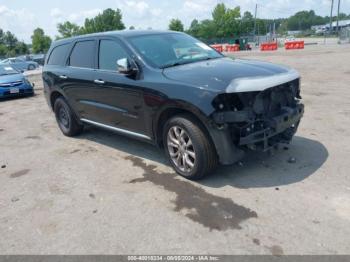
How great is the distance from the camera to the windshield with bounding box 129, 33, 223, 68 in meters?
4.93

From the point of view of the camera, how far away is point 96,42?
18.8ft

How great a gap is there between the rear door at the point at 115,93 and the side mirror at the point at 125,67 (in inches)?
5.2

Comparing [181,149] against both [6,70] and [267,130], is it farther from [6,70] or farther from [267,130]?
[6,70]

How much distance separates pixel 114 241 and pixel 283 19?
172561mm

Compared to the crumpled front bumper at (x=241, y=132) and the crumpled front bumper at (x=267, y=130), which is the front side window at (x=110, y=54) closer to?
the crumpled front bumper at (x=241, y=132)

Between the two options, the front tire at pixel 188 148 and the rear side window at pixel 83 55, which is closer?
the front tire at pixel 188 148

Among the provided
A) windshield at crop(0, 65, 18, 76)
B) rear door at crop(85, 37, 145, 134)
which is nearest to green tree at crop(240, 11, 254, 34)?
windshield at crop(0, 65, 18, 76)

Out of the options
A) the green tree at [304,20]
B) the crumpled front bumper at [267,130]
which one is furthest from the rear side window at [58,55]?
the green tree at [304,20]

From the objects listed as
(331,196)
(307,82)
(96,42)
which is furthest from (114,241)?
(307,82)

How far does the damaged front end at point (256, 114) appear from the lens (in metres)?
3.96

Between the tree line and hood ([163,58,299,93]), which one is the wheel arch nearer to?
hood ([163,58,299,93])

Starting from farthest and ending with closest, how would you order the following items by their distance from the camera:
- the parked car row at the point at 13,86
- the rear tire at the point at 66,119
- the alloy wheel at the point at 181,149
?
the parked car row at the point at 13,86 → the rear tire at the point at 66,119 → the alloy wheel at the point at 181,149

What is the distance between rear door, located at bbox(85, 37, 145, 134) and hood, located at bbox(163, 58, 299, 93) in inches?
25.7

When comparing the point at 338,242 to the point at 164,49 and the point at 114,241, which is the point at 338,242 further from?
the point at 164,49
